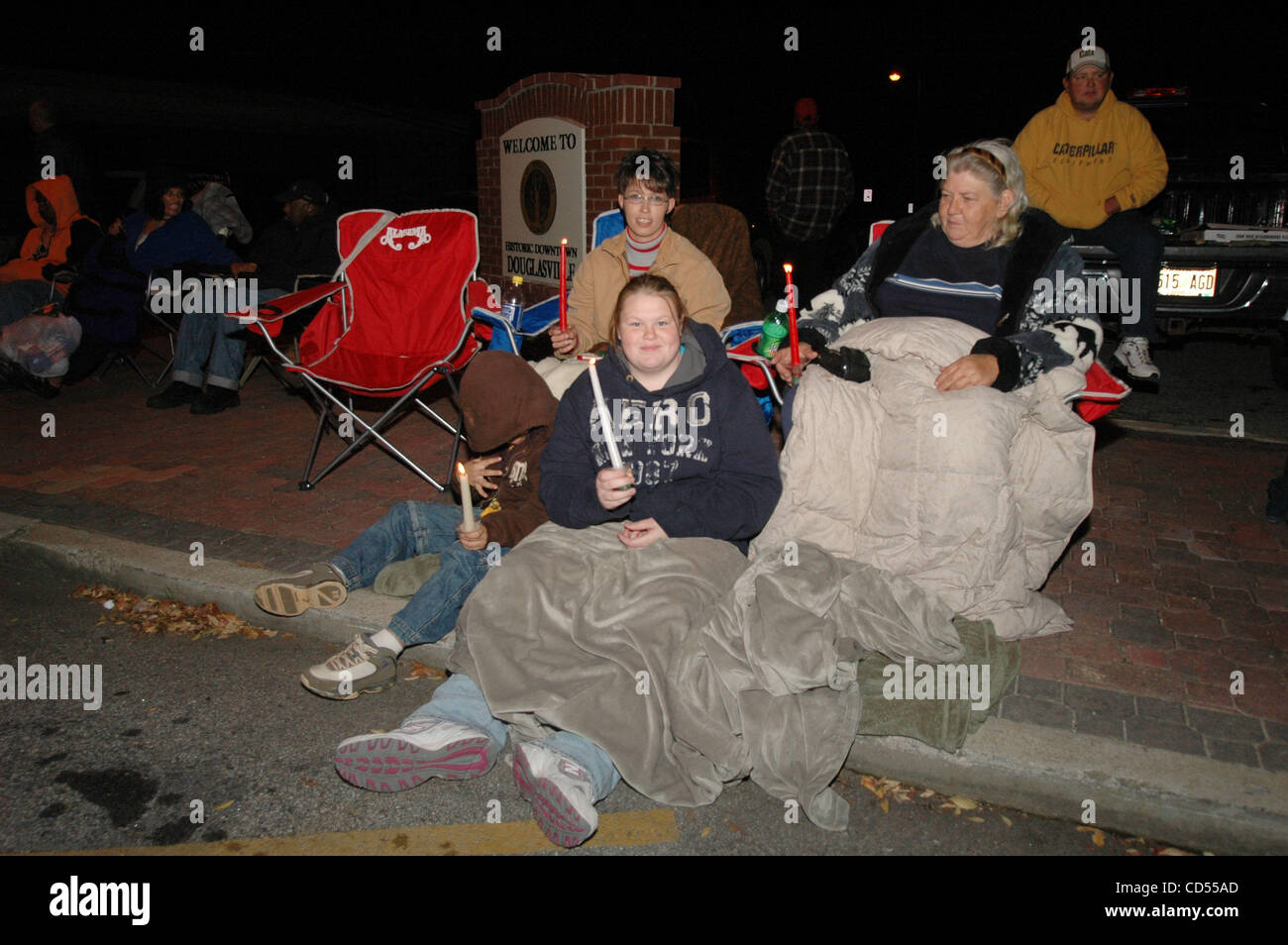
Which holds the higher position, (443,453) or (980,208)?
(980,208)

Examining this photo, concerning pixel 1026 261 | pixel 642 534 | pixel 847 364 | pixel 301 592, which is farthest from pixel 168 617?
pixel 1026 261

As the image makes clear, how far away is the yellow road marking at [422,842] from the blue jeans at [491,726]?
0.15m

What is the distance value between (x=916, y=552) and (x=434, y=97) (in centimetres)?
2466

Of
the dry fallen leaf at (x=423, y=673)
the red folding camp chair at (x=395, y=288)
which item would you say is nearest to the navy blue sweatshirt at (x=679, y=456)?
the dry fallen leaf at (x=423, y=673)

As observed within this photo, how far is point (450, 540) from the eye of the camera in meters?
3.92

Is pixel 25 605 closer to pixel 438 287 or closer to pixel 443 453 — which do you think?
pixel 443 453

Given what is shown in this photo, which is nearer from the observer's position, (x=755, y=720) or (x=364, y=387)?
(x=755, y=720)

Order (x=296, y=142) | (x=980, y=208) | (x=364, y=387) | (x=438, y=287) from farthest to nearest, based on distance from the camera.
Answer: (x=296, y=142) → (x=438, y=287) → (x=364, y=387) → (x=980, y=208)

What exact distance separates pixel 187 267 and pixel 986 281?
6.20 m

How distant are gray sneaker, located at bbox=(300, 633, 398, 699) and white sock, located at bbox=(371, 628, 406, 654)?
0.01 meters

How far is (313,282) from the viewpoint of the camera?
7.11 m

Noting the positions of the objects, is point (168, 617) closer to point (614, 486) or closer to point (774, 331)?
point (614, 486)

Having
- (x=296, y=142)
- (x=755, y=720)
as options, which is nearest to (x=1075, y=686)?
(x=755, y=720)

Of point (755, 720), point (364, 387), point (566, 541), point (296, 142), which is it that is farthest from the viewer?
point (296, 142)
